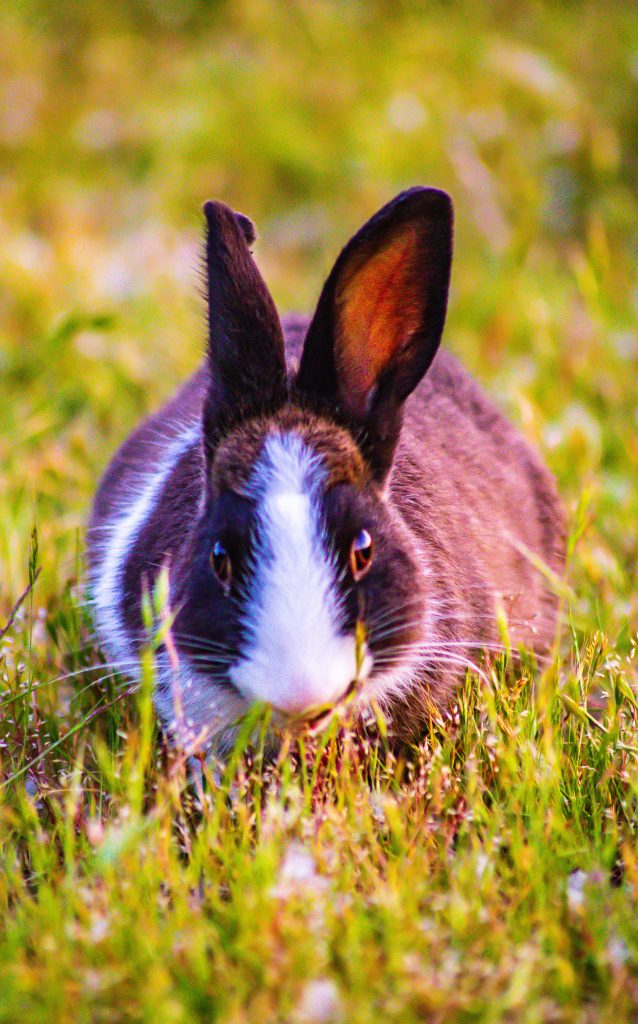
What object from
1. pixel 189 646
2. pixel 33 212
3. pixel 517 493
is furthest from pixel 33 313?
pixel 189 646

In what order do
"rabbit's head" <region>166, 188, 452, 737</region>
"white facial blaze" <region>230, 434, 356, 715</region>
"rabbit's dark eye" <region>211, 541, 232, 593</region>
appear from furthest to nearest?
1. "rabbit's dark eye" <region>211, 541, 232, 593</region>
2. "rabbit's head" <region>166, 188, 452, 737</region>
3. "white facial blaze" <region>230, 434, 356, 715</region>

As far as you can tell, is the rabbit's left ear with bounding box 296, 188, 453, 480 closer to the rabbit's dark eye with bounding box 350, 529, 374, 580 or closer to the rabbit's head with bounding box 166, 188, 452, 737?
the rabbit's head with bounding box 166, 188, 452, 737

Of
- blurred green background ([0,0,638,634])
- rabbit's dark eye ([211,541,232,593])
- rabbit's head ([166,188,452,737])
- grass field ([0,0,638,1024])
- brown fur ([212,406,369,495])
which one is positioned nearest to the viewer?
grass field ([0,0,638,1024])

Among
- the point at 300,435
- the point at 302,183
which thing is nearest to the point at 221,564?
the point at 300,435

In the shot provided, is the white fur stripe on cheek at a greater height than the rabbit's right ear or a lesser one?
lesser

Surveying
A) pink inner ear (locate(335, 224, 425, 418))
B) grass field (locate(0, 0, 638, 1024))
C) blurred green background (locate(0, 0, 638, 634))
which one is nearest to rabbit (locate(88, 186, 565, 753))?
pink inner ear (locate(335, 224, 425, 418))

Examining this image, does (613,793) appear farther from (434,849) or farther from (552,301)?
(552,301)

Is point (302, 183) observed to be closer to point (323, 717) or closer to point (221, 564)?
point (221, 564)

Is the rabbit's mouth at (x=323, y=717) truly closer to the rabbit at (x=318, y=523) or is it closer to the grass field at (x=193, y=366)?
the rabbit at (x=318, y=523)
